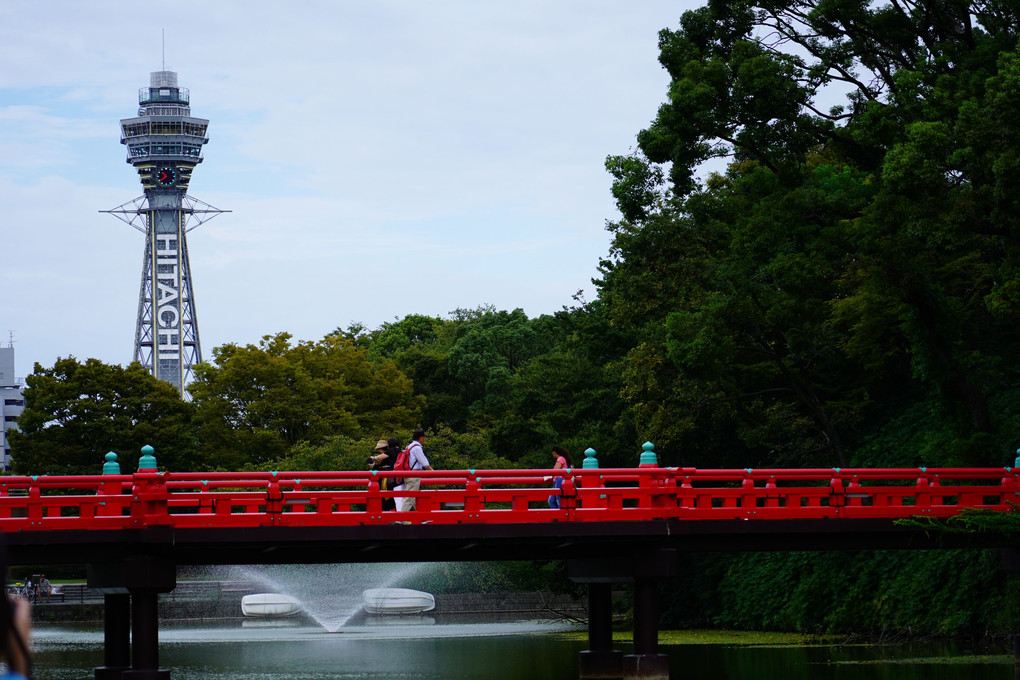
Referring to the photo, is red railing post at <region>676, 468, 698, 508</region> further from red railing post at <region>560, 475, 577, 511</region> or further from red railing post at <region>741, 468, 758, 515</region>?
red railing post at <region>560, 475, 577, 511</region>

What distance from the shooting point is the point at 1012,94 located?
25688 mm

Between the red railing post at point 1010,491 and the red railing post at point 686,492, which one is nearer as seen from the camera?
the red railing post at point 686,492

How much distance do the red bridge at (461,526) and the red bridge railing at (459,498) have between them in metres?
0.03

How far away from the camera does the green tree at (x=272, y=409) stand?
225 ft

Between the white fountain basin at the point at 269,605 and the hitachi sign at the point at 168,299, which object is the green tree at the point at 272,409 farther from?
the hitachi sign at the point at 168,299

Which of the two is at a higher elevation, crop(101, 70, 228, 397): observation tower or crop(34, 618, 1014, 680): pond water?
crop(101, 70, 228, 397): observation tower

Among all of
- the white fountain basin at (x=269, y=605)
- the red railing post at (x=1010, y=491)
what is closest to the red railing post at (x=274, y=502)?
the red railing post at (x=1010, y=491)

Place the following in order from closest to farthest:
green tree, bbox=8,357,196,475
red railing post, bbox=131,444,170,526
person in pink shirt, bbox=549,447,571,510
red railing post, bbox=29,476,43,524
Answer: red railing post, bbox=29,476,43,524
red railing post, bbox=131,444,170,526
person in pink shirt, bbox=549,447,571,510
green tree, bbox=8,357,196,475

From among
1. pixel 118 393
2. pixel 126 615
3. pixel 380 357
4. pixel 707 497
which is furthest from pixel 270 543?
pixel 380 357

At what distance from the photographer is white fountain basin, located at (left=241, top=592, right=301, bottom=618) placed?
194 ft

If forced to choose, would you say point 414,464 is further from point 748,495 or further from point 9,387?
point 9,387

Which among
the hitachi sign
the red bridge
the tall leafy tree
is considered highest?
the hitachi sign

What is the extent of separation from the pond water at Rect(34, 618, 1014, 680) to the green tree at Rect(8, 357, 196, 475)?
19388 mm

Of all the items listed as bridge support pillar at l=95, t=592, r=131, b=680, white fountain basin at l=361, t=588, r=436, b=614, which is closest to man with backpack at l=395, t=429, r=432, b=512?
bridge support pillar at l=95, t=592, r=131, b=680
